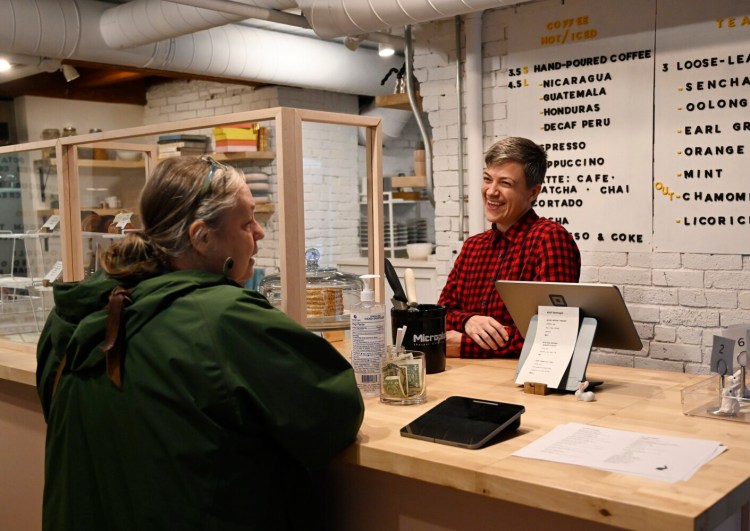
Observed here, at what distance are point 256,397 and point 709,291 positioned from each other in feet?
8.89

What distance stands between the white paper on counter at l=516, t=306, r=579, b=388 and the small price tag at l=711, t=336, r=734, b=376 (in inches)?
13.2

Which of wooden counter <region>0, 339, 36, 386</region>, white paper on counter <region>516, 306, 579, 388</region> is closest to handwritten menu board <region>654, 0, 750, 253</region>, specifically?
white paper on counter <region>516, 306, 579, 388</region>

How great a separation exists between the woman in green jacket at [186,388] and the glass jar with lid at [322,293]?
463 mm

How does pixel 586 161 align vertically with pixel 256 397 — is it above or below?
above

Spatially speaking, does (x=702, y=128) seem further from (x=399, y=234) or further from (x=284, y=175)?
(x=399, y=234)

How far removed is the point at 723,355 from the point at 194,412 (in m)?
1.16

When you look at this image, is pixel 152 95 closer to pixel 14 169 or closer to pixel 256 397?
pixel 14 169

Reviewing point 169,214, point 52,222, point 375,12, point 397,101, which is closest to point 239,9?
point 375,12

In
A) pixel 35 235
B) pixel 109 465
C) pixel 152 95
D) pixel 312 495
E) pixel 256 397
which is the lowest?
pixel 312 495

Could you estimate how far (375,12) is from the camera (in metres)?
4.04

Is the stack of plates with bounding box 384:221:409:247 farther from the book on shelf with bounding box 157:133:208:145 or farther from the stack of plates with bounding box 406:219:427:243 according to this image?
the book on shelf with bounding box 157:133:208:145

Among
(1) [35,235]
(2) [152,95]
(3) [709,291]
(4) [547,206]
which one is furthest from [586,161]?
(2) [152,95]

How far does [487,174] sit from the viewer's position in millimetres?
2852

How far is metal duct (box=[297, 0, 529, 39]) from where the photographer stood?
3713 mm
